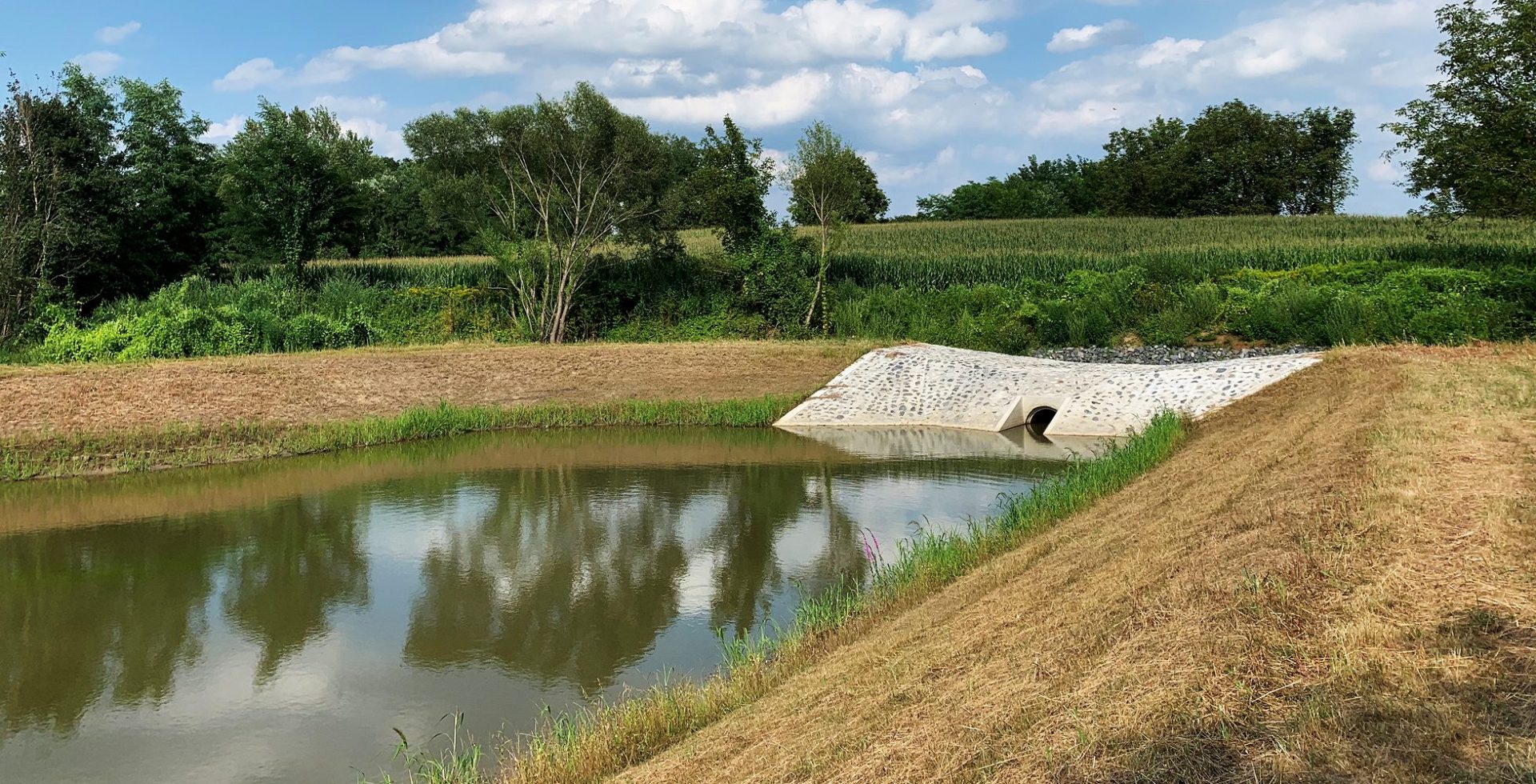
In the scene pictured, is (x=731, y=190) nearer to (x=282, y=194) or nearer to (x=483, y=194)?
(x=483, y=194)

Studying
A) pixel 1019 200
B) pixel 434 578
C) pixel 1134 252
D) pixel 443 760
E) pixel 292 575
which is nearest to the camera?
pixel 443 760

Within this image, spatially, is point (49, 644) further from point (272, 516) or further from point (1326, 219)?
point (1326, 219)

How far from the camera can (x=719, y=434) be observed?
61.9ft

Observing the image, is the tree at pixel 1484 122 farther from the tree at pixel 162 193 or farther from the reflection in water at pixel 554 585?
the tree at pixel 162 193

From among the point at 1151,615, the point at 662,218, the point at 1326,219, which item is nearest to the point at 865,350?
the point at 662,218

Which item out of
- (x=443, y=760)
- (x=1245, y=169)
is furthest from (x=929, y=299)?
(x=1245, y=169)

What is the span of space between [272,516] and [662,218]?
1810cm

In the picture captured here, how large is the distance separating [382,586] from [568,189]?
1975 centimetres

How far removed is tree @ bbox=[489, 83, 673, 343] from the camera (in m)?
26.6

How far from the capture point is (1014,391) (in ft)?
64.8

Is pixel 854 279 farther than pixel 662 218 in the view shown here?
Yes

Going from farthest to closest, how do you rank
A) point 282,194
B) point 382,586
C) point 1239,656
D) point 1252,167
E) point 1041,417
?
point 1252,167
point 282,194
point 1041,417
point 382,586
point 1239,656

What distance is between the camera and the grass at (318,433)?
48.8 feet

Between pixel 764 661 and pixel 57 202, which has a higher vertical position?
pixel 57 202
